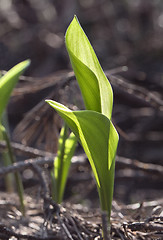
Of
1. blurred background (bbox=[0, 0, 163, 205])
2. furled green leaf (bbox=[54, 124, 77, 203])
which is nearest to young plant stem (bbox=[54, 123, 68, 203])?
furled green leaf (bbox=[54, 124, 77, 203])

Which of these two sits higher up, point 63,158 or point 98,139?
point 98,139

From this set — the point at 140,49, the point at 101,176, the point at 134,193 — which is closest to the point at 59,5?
the point at 140,49

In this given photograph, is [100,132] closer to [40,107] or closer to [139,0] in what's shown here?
[40,107]

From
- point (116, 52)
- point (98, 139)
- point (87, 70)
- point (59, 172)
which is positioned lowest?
point (116, 52)

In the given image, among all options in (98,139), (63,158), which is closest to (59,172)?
(63,158)

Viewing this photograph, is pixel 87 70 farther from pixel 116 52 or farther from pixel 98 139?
pixel 116 52

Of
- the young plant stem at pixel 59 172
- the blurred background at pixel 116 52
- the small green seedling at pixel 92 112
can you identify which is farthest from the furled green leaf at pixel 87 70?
the blurred background at pixel 116 52
